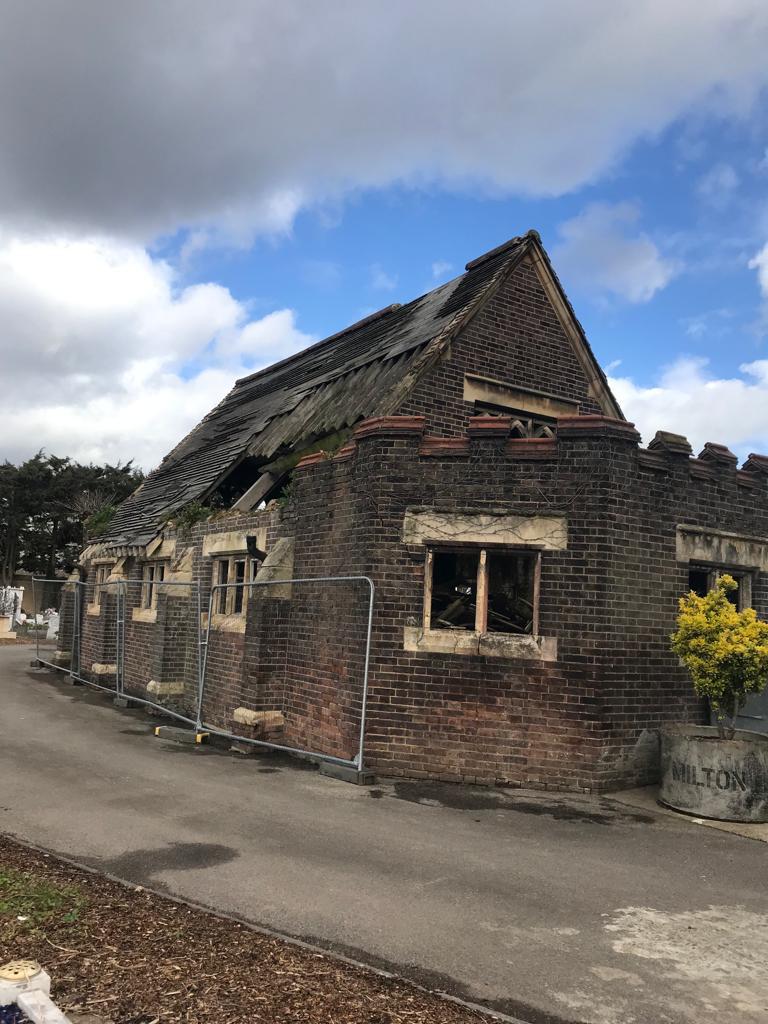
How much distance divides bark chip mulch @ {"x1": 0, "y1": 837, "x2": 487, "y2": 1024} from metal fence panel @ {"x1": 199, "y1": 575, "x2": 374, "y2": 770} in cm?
402

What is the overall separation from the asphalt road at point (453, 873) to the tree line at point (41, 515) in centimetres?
4768

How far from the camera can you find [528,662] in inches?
325

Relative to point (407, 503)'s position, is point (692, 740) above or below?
below

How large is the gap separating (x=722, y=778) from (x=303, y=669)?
16.8 feet

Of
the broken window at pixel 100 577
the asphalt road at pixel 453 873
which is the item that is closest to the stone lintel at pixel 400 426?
the asphalt road at pixel 453 873

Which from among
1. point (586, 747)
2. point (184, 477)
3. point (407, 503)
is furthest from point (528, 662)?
point (184, 477)

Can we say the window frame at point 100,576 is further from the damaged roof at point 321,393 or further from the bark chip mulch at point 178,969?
the bark chip mulch at point 178,969

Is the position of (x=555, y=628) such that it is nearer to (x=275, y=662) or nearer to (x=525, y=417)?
(x=275, y=662)

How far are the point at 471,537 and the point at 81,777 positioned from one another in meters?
5.15

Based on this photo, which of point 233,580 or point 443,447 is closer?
point 443,447

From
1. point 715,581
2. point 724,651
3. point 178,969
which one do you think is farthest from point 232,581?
point 178,969

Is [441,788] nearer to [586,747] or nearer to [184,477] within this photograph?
[586,747]

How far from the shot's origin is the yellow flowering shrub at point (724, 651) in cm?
728

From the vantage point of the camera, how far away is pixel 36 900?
14.6 feet
